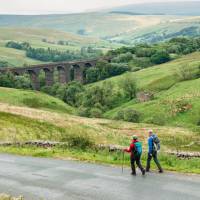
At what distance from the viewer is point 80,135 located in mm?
41625

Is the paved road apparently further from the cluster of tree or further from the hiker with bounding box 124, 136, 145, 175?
the cluster of tree

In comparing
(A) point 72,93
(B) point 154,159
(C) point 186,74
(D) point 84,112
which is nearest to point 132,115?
(D) point 84,112

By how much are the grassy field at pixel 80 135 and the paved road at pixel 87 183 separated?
2530mm

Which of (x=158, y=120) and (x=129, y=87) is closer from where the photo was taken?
(x=158, y=120)

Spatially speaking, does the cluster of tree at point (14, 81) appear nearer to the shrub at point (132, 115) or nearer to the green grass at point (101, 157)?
the shrub at point (132, 115)

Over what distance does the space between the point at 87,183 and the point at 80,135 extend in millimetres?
15372

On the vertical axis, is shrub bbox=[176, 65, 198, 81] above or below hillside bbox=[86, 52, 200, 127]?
above

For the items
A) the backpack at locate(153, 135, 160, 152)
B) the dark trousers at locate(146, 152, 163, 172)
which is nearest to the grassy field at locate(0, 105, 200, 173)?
the dark trousers at locate(146, 152, 163, 172)

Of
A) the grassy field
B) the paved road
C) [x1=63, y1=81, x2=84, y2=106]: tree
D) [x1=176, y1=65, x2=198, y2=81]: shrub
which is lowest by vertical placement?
[x1=63, y1=81, x2=84, y2=106]: tree

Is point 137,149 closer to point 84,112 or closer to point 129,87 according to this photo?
point 84,112

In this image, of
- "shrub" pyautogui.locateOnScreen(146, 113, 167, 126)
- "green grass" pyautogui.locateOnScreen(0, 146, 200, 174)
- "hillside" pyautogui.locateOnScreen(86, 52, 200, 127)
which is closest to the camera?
"green grass" pyautogui.locateOnScreen(0, 146, 200, 174)

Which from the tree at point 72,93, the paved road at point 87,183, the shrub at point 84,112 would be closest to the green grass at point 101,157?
the paved road at point 87,183

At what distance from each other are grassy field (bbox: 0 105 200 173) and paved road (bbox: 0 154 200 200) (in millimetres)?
2530

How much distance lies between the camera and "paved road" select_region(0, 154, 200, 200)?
23.7m
